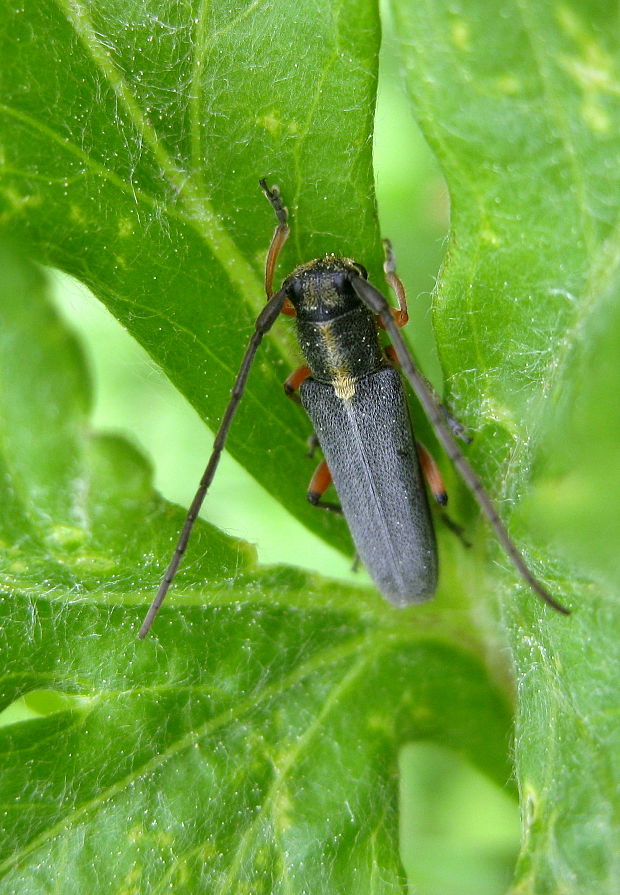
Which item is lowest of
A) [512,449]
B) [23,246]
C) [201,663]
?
[201,663]

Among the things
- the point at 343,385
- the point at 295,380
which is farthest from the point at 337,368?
the point at 295,380

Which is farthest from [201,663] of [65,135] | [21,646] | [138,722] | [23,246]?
[65,135]

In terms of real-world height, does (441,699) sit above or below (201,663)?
below

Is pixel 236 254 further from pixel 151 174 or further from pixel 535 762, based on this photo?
pixel 535 762

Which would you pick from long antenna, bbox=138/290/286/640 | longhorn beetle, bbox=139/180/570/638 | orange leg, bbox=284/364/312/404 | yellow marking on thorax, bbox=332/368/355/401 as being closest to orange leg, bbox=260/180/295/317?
longhorn beetle, bbox=139/180/570/638

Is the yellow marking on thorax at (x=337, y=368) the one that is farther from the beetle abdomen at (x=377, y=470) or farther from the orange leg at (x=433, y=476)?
the orange leg at (x=433, y=476)

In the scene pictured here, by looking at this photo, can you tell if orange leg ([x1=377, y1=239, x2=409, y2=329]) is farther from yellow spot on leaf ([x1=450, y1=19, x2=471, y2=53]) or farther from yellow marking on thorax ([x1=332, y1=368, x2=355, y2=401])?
yellow spot on leaf ([x1=450, y1=19, x2=471, y2=53])

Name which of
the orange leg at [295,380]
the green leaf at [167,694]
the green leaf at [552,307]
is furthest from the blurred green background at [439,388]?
the green leaf at [552,307]
